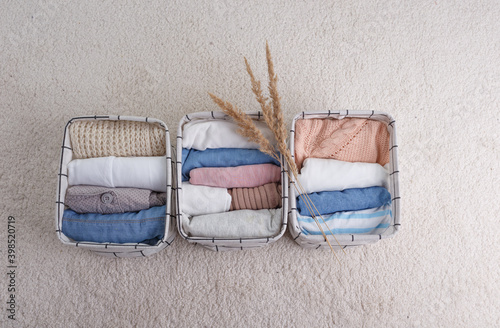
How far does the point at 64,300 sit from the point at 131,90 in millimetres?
780

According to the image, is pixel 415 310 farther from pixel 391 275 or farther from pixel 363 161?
pixel 363 161

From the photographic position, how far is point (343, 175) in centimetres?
97

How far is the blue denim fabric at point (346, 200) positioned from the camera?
3.15 feet

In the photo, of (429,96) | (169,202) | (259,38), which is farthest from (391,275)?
(259,38)

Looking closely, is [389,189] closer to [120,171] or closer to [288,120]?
[288,120]

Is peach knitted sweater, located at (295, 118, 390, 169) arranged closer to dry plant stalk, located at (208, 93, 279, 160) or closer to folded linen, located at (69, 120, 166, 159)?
dry plant stalk, located at (208, 93, 279, 160)

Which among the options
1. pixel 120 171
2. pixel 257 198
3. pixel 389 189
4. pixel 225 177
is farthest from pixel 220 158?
pixel 389 189

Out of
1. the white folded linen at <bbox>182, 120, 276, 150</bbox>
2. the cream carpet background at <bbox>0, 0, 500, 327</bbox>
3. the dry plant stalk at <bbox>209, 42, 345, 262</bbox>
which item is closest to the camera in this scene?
the dry plant stalk at <bbox>209, 42, 345, 262</bbox>

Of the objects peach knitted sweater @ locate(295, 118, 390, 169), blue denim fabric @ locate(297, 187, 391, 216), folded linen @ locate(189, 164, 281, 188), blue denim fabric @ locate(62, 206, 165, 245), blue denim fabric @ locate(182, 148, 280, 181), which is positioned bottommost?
blue denim fabric @ locate(62, 206, 165, 245)

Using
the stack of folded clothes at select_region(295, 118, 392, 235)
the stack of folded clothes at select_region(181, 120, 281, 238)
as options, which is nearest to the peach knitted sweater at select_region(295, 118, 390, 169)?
the stack of folded clothes at select_region(295, 118, 392, 235)

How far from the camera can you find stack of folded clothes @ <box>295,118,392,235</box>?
964mm

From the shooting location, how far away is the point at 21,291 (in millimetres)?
1101

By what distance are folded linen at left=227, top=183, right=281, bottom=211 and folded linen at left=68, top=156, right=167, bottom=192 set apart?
23 centimetres

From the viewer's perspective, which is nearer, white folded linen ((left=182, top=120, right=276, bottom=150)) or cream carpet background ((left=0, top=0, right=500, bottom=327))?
white folded linen ((left=182, top=120, right=276, bottom=150))
